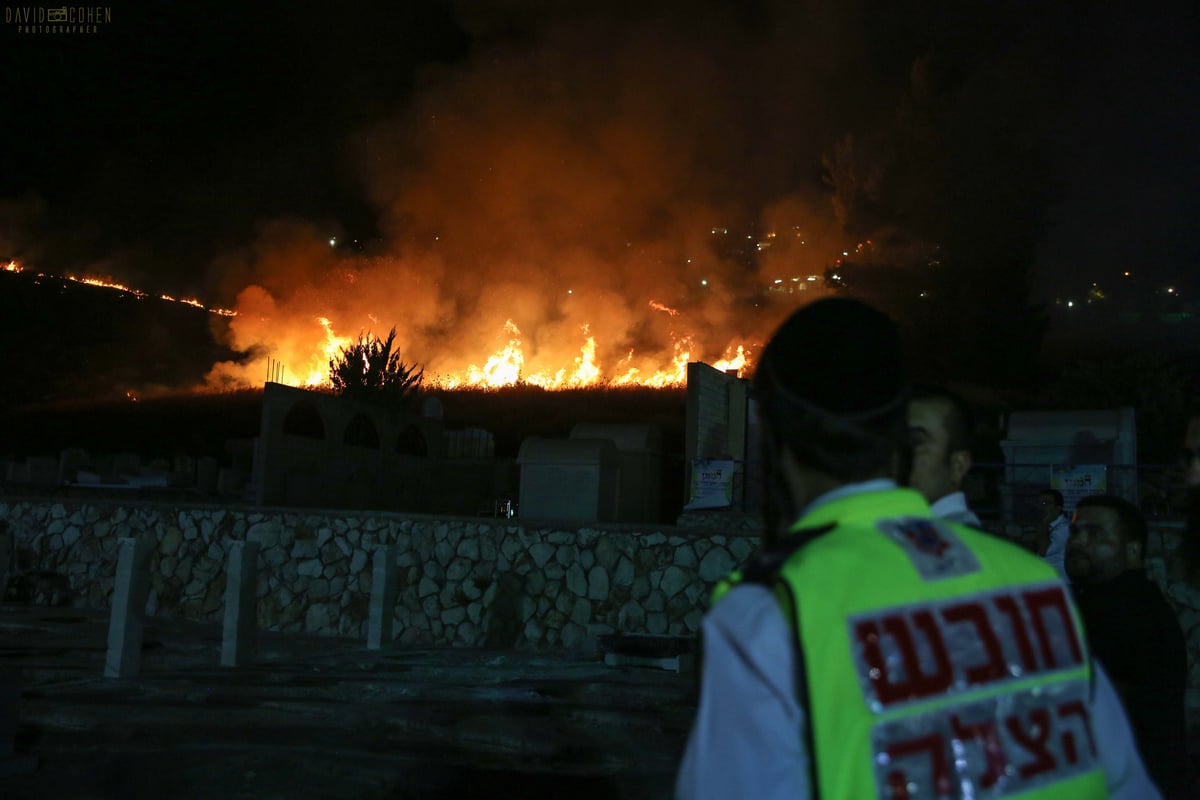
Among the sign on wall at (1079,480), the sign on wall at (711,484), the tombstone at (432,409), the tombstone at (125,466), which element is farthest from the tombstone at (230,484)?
the sign on wall at (1079,480)

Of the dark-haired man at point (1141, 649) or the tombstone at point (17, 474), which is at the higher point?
the tombstone at point (17, 474)

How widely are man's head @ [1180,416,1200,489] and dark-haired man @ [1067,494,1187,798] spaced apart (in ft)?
1.10

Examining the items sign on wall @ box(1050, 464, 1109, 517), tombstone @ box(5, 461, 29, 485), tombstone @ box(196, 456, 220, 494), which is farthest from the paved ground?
tombstone @ box(5, 461, 29, 485)

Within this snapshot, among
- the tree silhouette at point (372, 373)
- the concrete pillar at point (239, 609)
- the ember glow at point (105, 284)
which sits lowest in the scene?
the concrete pillar at point (239, 609)

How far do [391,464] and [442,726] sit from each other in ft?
32.1

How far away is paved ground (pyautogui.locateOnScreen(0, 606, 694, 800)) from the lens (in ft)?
17.1

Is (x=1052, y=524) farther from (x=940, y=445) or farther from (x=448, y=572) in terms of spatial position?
(x=448, y=572)

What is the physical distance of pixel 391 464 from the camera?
15.9 metres

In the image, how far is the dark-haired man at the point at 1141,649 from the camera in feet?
9.21

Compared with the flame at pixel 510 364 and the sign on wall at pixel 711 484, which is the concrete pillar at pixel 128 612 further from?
the flame at pixel 510 364

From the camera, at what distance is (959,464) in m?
2.78

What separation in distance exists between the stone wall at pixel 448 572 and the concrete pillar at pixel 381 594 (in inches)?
38.1

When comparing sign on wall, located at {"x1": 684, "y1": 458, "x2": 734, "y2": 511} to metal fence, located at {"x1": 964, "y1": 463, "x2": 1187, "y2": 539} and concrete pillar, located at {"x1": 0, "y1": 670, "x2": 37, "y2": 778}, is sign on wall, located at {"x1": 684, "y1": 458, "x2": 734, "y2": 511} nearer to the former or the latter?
metal fence, located at {"x1": 964, "y1": 463, "x2": 1187, "y2": 539}

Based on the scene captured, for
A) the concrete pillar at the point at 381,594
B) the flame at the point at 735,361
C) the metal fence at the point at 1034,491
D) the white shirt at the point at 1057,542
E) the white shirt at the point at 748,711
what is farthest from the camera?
the flame at the point at 735,361
